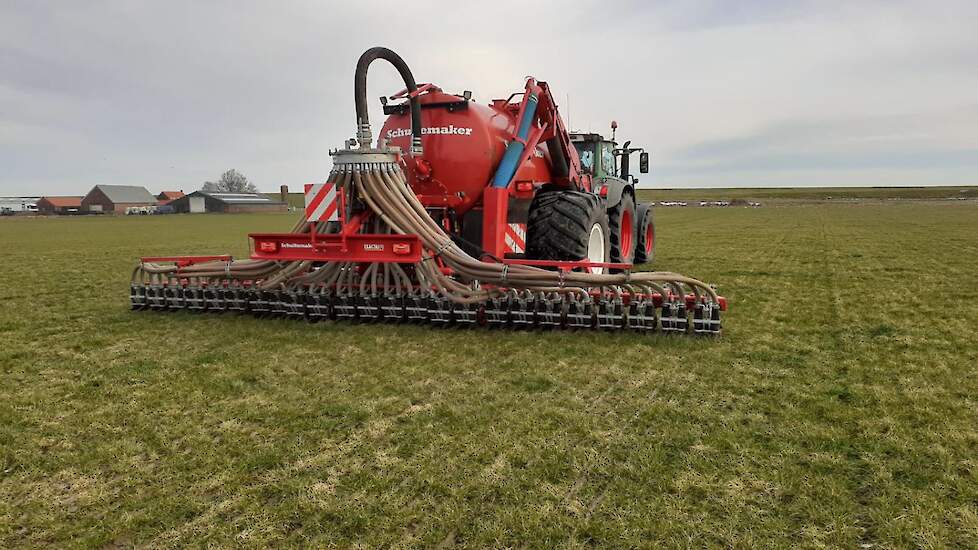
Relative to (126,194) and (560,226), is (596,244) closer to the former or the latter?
(560,226)

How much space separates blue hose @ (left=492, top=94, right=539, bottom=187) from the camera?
22.4 ft

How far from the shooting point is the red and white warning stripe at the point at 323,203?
6.13 m

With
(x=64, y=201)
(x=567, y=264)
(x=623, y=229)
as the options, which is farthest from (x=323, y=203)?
(x=64, y=201)

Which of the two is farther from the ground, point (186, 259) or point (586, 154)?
point (586, 154)

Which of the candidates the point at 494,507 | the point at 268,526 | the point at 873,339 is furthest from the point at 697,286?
the point at 268,526

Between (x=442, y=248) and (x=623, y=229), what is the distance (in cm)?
557

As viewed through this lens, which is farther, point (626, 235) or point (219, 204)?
point (219, 204)

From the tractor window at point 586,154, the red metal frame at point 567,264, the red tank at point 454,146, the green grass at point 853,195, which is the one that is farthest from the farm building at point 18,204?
the red metal frame at point 567,264

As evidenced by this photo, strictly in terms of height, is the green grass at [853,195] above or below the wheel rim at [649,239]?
above

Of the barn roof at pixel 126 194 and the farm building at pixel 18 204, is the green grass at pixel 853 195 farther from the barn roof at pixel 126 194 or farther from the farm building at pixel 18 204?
the farm building at pixel 18 204

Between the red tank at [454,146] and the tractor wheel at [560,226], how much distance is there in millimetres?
509

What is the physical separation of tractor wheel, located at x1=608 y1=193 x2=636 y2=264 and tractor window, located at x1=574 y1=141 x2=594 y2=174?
2.51ft

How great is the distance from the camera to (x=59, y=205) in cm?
8769

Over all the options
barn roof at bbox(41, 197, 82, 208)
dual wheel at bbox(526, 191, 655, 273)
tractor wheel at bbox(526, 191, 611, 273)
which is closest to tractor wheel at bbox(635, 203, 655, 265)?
dual wheel at bbox(526, 191, 655, 273)
